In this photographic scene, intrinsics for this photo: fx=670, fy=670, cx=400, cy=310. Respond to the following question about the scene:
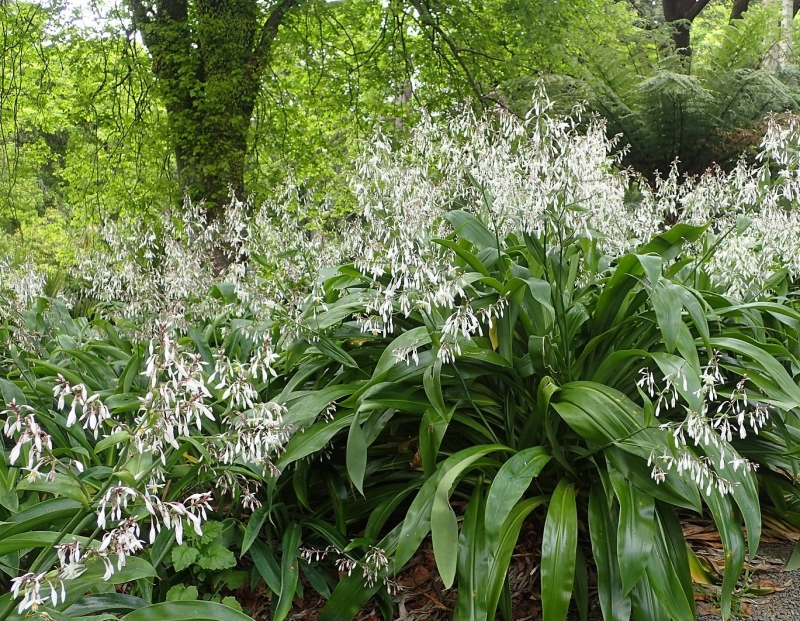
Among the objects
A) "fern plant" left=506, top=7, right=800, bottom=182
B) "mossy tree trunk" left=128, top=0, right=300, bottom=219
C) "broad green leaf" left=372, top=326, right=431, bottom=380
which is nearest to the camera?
"broad green leaf" left=372, top=326, right=431, bottom=380

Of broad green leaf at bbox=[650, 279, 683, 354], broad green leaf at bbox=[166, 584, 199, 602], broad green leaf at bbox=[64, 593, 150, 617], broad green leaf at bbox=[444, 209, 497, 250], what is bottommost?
broad green leaf at bbox=[166, 584, 199, 602]

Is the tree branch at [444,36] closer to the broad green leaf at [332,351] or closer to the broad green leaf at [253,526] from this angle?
the broad green leaf at [332,351]

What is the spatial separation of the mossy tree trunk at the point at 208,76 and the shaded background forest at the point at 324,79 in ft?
0.06

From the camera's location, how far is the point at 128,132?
8125 millimetres

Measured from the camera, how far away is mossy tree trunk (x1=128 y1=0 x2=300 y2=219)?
25.1 feet

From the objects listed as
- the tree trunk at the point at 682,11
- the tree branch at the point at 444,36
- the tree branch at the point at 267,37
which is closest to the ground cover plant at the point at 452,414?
the tree branch at the point at 444,36

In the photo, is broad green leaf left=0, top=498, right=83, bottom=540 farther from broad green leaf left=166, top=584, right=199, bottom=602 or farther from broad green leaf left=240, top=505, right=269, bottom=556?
broad green leaf left=240, top=505, right=269, bottom=556

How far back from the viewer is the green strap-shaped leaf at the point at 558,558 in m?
1.92

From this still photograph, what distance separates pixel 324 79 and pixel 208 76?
5.70ft

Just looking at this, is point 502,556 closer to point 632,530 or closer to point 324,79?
point 632,530

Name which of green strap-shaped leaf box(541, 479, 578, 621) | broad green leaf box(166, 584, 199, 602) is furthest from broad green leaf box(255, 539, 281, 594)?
green strap-shaped leaf box(541, 479, 578, 621)

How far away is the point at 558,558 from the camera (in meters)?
2.01

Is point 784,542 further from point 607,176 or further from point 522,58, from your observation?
point 522,58

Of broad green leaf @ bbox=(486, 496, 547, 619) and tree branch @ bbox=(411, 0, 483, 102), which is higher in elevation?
tree branch @ bbox=(411, 0, 483, 102)
